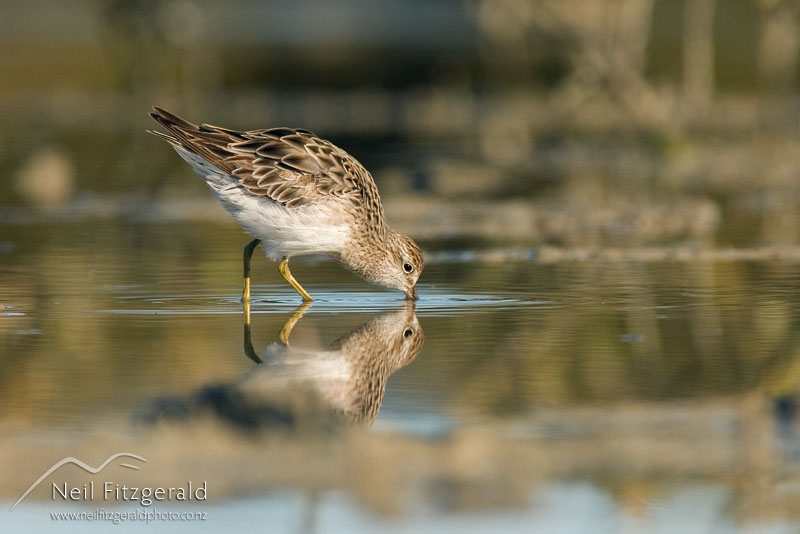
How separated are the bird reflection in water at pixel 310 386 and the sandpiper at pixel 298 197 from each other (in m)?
1.14

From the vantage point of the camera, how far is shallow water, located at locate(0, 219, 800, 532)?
19.6 ft

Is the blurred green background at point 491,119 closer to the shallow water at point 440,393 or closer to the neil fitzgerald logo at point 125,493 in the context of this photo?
the shallow water at point 440,393

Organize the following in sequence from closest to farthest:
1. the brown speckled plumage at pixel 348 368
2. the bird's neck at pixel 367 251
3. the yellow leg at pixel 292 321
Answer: the brown speckled plumage at pixel 348 368, the yellow leg at pixel 292 321, the bird's neck at pixel 367 251

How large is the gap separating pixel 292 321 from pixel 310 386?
2.29 meters

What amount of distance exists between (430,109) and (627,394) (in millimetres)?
28119

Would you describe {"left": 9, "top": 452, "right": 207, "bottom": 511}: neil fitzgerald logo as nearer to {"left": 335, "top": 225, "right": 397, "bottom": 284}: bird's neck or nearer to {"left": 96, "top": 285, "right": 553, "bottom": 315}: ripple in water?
{"left": 96, "top": 285, "right": 553, "bottom": 315}: ripple in water

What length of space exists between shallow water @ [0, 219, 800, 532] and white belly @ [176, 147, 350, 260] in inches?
17.6

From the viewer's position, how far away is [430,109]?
116 ft

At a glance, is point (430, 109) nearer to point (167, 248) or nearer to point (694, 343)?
point (167, 248)

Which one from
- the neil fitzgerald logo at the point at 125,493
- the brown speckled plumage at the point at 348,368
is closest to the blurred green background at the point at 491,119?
the brown speckled plumage at the point at 348,368

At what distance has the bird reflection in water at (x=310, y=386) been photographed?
7.18 meters

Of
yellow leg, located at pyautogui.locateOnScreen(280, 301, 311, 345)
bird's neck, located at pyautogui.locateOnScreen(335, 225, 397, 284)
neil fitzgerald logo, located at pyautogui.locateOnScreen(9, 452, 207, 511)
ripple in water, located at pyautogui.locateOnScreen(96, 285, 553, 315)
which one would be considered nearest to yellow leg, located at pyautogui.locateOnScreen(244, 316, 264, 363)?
yellow leg, located at pyautogui.locateOnScreen(280, 301, 311, 345)

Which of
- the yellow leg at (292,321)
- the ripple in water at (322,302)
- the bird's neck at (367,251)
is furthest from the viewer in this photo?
the bird's neck at (367,251)

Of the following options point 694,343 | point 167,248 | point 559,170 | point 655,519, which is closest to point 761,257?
point 694,343
